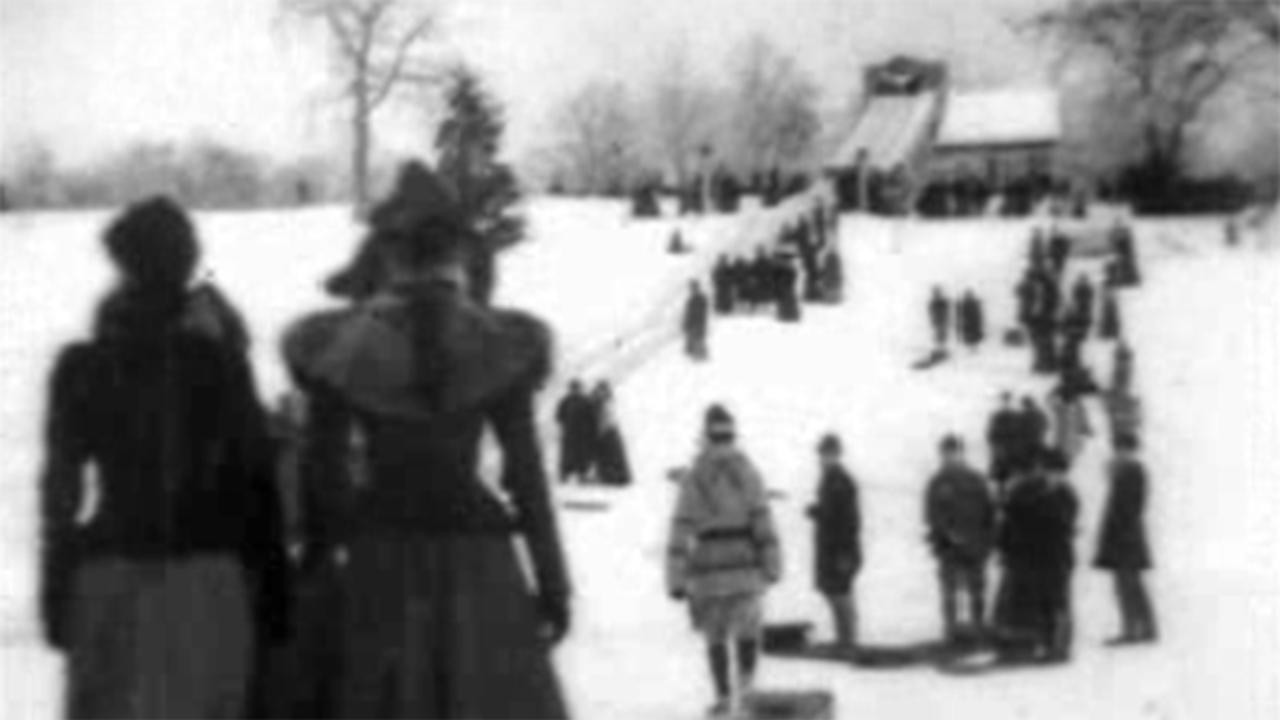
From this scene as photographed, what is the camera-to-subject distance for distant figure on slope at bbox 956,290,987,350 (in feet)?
46.9

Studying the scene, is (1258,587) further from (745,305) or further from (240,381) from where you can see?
(745,305)

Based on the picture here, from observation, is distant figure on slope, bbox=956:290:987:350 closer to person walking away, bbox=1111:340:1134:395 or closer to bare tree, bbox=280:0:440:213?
person walking away, bbox=1111:340:1134:395

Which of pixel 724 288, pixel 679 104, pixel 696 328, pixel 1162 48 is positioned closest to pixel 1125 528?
pixel 1162 48

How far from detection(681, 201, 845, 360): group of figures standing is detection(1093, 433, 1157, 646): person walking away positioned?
23.0 ft

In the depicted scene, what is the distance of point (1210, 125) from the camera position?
730 cm

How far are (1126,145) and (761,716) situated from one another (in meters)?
4.16

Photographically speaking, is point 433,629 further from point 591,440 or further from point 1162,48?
point 591,440

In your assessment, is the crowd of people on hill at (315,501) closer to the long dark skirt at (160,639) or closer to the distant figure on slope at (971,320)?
the long dark skirt at (160,639)

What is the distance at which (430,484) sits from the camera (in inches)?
117

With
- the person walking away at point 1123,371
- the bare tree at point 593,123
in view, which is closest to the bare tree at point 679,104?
the bare tree at point 593,123

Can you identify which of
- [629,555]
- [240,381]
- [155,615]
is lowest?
[629,555]

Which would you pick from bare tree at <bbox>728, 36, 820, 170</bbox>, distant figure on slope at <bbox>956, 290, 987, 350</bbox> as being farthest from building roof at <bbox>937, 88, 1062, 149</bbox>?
distant figure on slope at <bbox>956, 290, 987, 350</bbox>

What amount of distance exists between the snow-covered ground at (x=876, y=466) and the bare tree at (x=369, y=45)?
30.7 inches

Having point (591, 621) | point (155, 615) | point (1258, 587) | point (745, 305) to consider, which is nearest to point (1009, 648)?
point (1258, 587)
